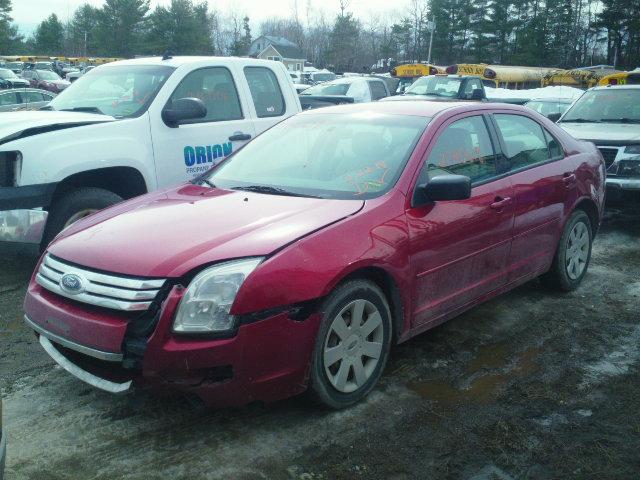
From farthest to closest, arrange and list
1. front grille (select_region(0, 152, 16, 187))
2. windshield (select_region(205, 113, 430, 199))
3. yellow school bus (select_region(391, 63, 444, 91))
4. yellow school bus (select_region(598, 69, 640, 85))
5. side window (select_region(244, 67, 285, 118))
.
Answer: yellow school bus (select_region(391, 63, 444, 91))
yellow school bus (select_region(598, 69, 640, 85))
side window (select_region(244, 67, 285, 118))
front grille (select_region(0, 152, 16, 187))
windshield (select_region(205, 113, 430, 199))

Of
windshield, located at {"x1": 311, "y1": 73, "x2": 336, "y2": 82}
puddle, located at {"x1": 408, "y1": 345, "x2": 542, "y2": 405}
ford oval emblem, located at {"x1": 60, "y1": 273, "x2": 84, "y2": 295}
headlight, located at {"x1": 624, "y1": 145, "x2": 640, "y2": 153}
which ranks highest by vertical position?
windshield, located at {"x1": 311, "y1": 73, "x2": 336, "y2": 82}

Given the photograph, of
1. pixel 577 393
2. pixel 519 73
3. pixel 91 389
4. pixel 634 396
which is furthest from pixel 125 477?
pixel 519 73

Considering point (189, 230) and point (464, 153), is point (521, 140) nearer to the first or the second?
point (464, 153)

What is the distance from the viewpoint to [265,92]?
716cm

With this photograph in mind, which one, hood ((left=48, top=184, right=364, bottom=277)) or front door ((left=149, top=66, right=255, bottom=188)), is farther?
front door ((left=149, top=66, right=255, bottom=188))

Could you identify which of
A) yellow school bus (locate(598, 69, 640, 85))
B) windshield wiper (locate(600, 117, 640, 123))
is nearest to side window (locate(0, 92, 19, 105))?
windshield wiper (locate(600, 117, 640, 123))

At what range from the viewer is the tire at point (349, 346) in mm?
3418

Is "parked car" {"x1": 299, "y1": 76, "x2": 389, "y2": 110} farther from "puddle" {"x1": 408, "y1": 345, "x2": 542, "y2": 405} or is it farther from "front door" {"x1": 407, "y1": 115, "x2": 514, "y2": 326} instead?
"puddle" {"x1": 408, "y1": 345, "x2": 542, "y2": 405}

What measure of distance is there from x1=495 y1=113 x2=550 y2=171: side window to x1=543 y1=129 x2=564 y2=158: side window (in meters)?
0.05

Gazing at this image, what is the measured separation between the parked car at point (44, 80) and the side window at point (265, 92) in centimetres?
2544

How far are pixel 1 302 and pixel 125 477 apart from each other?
2.86 meters

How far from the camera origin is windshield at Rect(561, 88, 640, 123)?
9.16 metres

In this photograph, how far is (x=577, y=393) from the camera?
12.8ft

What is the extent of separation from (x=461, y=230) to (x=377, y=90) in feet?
47.3
